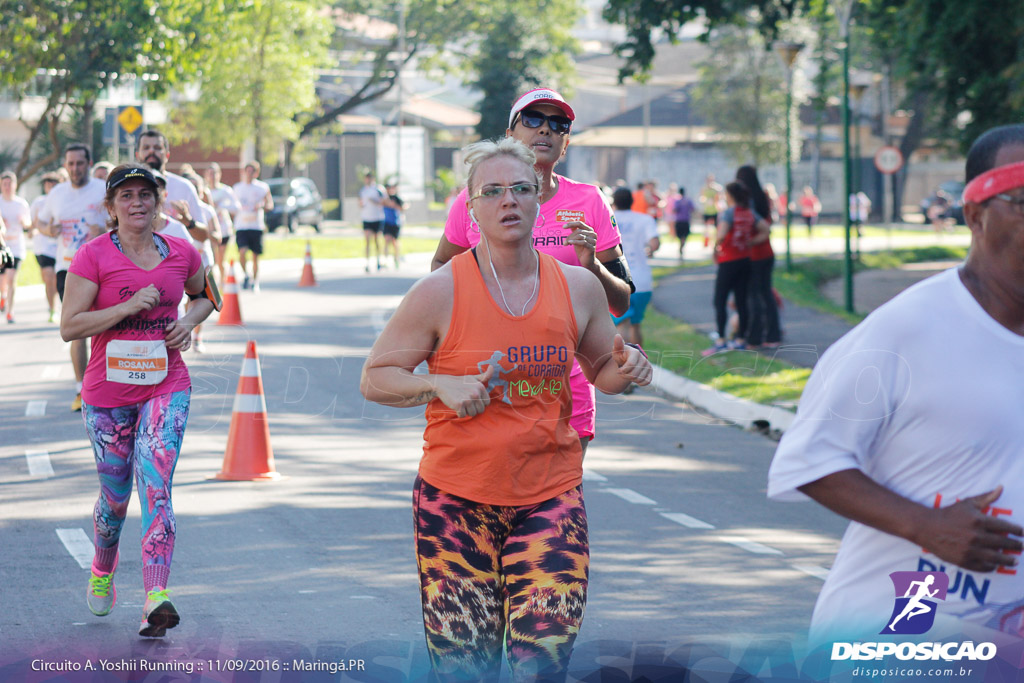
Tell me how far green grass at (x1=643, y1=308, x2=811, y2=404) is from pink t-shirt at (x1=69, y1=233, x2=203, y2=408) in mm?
7587

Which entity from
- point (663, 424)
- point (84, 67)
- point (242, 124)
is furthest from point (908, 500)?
point (242, 124)

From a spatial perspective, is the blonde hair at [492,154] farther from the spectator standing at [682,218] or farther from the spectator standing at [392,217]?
the spectator standing at [682,218]

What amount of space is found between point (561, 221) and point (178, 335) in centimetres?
188

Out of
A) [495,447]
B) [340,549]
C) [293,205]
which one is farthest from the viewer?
[293,205]

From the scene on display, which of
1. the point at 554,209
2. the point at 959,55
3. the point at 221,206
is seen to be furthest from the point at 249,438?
the point at 959,55

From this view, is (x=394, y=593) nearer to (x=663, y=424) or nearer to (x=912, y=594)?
(x=912, y=594)

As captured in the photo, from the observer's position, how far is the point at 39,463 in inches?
379

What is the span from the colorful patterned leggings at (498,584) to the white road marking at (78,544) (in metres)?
3.68

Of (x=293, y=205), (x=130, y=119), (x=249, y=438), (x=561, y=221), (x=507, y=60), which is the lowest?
(x=249, y=438)

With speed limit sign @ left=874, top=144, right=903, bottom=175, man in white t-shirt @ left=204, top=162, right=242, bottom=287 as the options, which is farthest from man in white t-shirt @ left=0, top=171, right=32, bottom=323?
speed limit sign @ left=874, top=144, right=903, bottom=175

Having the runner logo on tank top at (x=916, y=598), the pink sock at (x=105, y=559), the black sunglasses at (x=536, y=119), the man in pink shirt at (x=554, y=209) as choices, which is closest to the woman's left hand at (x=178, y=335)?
the pink sock at (x=105, y=559)

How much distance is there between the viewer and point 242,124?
50.7m

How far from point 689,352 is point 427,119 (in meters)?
58.8

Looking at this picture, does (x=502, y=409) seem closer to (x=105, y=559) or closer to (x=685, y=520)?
(x=105, y=559)
